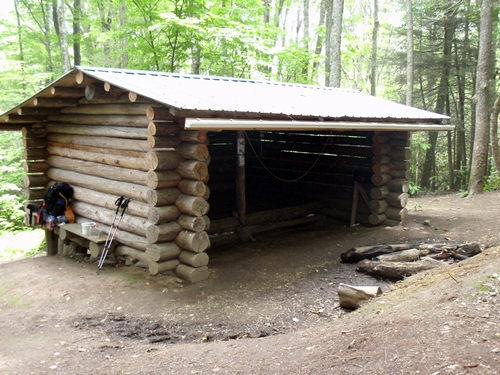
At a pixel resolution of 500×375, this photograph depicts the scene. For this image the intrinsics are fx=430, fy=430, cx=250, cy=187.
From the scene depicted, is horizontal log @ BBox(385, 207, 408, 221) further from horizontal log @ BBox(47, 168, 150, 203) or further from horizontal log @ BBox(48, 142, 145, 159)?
horizontal log @ BBox(48, 142, 145, 159)

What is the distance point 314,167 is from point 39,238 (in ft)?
31.4

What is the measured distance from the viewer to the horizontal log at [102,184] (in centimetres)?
691

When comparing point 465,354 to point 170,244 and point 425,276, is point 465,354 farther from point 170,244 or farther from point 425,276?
point 170,244

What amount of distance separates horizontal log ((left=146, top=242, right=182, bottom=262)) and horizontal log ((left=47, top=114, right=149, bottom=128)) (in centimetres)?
186

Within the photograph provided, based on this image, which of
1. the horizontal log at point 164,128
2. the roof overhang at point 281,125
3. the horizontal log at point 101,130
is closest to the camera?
the roof overhang at point 281,125

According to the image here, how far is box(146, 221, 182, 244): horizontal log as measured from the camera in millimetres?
6465

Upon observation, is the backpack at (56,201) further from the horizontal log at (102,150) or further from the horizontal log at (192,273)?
the horizontal log at (192,273)

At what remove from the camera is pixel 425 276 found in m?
5.55

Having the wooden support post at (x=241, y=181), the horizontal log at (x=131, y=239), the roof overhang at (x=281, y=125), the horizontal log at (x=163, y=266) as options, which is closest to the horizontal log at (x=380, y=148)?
the roof overhang at (x=281, y=125)

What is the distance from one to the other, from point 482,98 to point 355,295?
36.8 ft

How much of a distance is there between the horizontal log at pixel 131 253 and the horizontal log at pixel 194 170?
155cm

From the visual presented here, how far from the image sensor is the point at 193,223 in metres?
6.47

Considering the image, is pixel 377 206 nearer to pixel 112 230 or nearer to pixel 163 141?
pixel 163 141

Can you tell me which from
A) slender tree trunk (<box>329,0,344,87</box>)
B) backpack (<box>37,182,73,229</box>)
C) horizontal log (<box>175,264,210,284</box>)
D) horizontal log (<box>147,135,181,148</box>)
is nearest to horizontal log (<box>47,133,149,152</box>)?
horizontal log (<box>147,135,181,148</box>)
